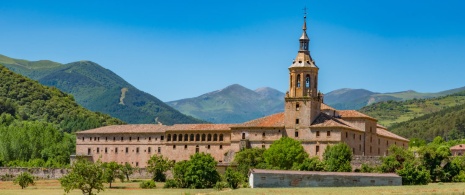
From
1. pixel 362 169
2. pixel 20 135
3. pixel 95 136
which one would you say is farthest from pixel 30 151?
pixel 362 169

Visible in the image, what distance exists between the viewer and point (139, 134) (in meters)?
130

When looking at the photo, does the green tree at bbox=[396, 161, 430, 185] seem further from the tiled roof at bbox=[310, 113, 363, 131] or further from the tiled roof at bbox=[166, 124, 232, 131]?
the tiled roof at bbox=[166, 124, 232, 131]

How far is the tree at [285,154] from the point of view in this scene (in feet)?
350

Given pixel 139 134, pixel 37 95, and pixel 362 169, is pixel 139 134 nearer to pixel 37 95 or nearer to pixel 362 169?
pixel 362 169

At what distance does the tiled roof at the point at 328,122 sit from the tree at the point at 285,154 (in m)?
4.59

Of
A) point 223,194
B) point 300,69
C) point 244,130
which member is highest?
point 300,69

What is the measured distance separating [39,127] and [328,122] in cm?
5593

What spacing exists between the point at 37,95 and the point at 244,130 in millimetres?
92664

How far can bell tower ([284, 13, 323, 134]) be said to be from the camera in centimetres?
11400

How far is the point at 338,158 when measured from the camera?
10394 cm

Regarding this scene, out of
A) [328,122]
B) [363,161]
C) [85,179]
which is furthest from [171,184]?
[328,122]

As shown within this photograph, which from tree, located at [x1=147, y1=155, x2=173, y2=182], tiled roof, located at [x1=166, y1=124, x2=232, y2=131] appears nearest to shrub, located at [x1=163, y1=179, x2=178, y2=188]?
tree, located at [x1=147, y1=155, x2=173, y2=182]

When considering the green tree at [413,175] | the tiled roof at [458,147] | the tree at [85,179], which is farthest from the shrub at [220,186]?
the tiled roof at [458,147]

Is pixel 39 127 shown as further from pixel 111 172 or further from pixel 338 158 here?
pixel 338 158
